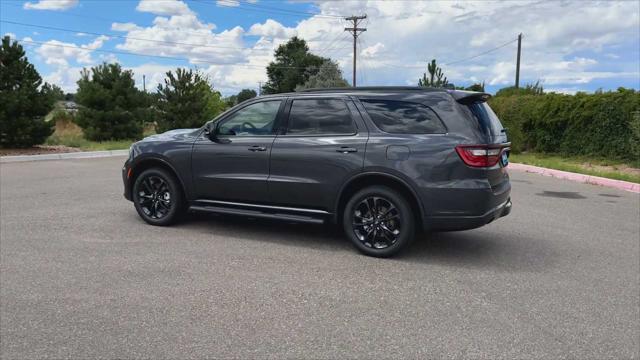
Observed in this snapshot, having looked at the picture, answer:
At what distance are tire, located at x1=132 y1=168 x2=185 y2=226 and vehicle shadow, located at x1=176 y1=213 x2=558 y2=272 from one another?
13.2 inches

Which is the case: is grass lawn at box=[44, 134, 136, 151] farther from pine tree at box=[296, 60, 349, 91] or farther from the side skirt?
pine tree at box=[296, 60, 349, 91]

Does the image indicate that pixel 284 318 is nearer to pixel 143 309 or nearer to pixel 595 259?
pixel 143 309

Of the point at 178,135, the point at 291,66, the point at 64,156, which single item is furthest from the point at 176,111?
the point at 291,66

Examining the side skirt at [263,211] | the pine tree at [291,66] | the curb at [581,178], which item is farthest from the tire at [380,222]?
the pine tree at [291,66]

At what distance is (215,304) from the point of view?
12.9 feet

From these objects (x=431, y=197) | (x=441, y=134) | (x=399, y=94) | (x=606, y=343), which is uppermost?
(x=399, y=94)

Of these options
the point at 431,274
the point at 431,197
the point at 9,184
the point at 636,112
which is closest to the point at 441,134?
the point at 431,197

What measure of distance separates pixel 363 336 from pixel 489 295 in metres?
1.45

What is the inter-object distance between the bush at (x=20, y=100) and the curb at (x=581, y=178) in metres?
15.2

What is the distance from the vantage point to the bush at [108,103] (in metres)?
19.8

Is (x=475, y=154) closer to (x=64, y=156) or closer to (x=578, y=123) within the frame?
(x=578, y=123)

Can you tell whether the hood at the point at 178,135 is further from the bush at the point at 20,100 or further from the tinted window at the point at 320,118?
the bush at the point at 20,100

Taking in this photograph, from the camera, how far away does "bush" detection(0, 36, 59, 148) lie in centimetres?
1538

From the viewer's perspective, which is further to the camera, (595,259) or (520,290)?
(595,259)
